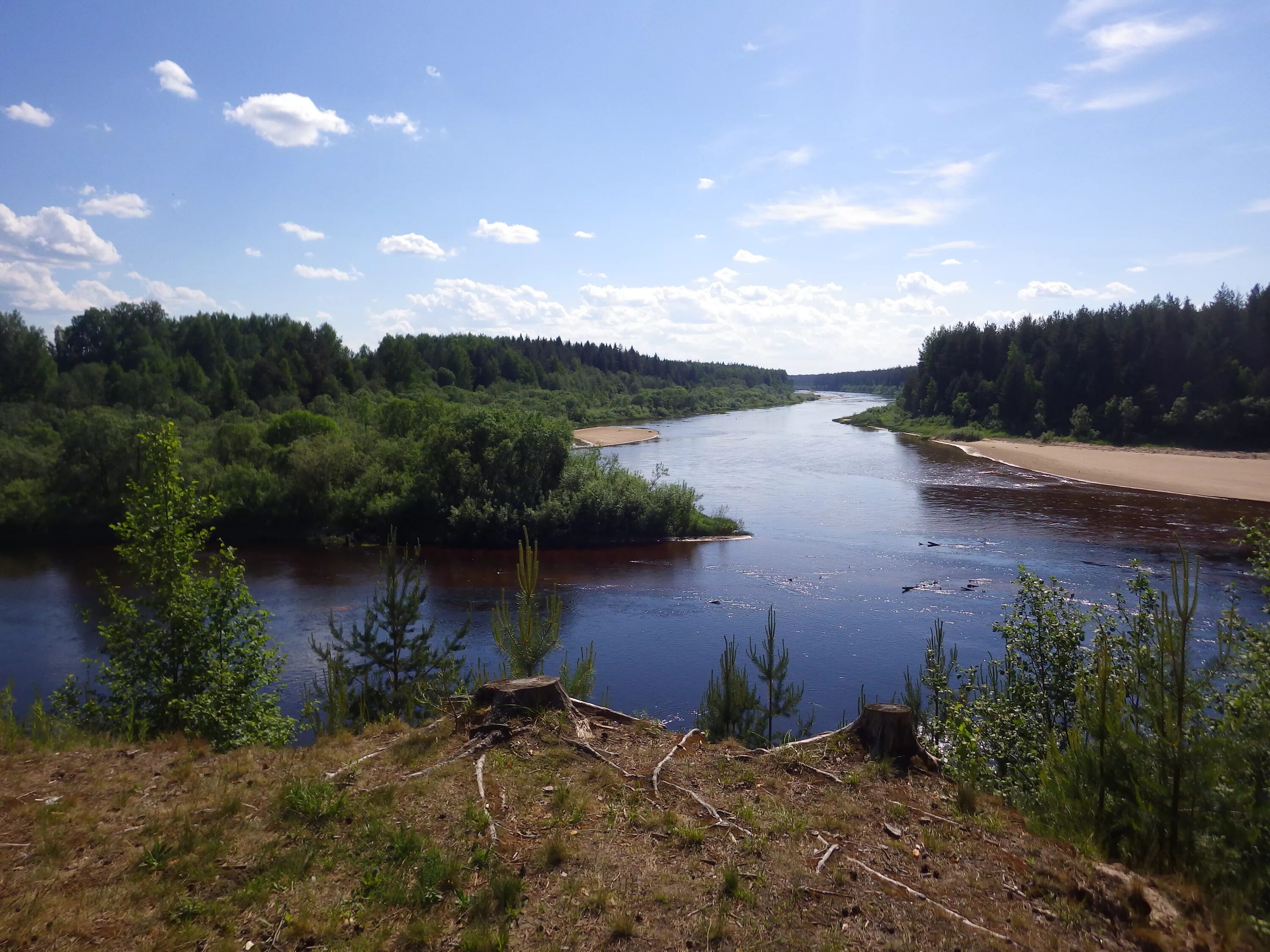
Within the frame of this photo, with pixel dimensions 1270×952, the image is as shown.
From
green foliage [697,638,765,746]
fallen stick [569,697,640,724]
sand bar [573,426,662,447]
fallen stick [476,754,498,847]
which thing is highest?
fallen stick [476,754,498,847]

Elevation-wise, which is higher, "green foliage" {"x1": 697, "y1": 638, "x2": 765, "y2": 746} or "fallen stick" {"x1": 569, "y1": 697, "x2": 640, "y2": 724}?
"fallen stick" {"x1": 569, "y1": 697, "x2": 640, "y2": 724}

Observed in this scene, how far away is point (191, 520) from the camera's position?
12000 mm

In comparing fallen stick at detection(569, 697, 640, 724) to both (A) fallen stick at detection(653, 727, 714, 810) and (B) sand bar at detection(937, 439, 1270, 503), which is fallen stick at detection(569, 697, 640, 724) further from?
(B) sand bar at detection(937, 439, 1270, 503)

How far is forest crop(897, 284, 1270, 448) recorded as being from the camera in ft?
201

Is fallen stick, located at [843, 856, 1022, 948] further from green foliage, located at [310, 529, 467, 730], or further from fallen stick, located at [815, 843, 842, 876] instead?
green foliage, located at [310, 529, 467, 730]

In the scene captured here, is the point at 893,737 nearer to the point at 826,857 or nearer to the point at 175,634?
the point at 826,857

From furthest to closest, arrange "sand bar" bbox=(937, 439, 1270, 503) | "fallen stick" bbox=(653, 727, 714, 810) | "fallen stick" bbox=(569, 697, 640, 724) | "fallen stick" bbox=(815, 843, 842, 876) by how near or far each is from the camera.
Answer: "sand bar" bbox=(937, 439, 1270, 503), "fallen stick" bbox=(569, 697, 640, 724), "fallen stick" bbox=(653, 727, 714, 810), "fallen stick" bbox=(815, 843, 842, 876)

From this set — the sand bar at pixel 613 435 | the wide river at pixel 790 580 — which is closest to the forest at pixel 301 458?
the wide river at pixel 790 580

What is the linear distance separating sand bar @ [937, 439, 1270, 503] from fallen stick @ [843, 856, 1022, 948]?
48632mm

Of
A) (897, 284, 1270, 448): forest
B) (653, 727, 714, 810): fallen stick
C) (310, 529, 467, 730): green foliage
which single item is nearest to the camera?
(653, 727, 714, 810): fallen stick

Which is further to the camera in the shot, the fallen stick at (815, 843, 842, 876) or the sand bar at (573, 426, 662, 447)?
the sand bar at (573, 426, 662, 447)

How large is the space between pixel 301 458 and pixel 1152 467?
2180 inches

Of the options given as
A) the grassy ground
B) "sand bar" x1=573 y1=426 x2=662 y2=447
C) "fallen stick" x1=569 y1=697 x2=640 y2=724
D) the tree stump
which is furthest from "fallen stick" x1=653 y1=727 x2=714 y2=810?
"sand bar" x1=573 y1=426 x2=662 y2=447

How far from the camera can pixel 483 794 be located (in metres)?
6.63
